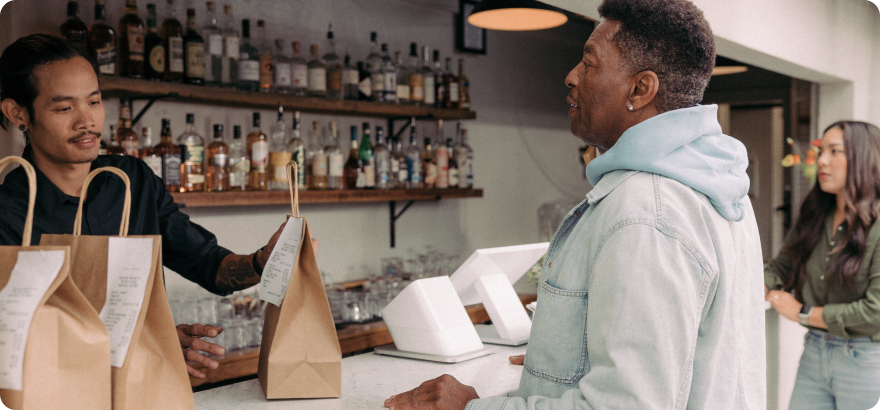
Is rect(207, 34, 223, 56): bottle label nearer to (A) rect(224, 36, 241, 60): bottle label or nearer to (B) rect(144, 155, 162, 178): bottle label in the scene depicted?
(A) rect(224, 36, 241, 60): bottle label

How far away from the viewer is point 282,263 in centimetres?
121

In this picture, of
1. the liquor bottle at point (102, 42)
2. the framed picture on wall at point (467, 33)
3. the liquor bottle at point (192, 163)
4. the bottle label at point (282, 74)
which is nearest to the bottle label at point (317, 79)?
the bottle label at point (282, 74)

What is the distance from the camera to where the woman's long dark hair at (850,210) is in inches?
90.3

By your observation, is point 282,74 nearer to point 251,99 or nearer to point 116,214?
point 251,99

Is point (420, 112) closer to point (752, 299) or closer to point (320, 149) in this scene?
point (320, 149)

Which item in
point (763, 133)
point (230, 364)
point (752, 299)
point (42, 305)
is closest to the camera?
point (42, 305)

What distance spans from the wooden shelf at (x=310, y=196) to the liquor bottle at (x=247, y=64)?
0.43 m

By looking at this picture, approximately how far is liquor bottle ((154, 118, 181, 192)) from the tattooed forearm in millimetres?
857

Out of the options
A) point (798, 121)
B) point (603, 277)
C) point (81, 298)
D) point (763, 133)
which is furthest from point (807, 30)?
point (763, 133)

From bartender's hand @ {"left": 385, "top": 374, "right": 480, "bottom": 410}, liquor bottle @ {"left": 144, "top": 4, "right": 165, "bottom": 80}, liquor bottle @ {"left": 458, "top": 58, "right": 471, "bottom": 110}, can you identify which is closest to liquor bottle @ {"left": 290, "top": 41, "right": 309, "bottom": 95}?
liquor bottle @ {"left": 144, "top": 4, "right": 165, "bottom": 80}

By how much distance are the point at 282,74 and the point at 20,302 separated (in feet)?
6.96

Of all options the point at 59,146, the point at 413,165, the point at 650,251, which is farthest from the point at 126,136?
the point at 650,251

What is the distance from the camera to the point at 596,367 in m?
0.79

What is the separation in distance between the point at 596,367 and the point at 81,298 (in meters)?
0.60
